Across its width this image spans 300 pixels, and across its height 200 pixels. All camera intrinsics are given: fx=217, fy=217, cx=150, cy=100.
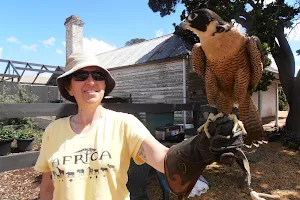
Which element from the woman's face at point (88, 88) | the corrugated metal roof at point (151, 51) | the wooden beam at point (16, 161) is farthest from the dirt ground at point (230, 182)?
the corrugated metal roof at point (151, 51)

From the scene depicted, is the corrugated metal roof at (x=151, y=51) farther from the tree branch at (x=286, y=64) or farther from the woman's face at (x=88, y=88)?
the woman's face at (x=88, y=88)

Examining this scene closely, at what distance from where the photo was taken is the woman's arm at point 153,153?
98 centimetres

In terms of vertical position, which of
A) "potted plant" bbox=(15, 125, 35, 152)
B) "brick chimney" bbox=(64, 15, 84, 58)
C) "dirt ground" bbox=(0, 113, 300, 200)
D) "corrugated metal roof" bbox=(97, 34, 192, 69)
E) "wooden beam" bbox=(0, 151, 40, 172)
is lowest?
"dirt ground" bbox=(0, 113, 300, 200)

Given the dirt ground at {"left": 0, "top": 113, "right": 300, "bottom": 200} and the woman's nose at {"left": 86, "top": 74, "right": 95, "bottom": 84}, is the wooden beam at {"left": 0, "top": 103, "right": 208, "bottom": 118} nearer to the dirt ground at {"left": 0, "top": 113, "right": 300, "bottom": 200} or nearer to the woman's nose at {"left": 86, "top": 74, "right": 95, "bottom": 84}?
the woman's nose at {"left": 86, "top": 74, "right": 95, "bottom": 84}

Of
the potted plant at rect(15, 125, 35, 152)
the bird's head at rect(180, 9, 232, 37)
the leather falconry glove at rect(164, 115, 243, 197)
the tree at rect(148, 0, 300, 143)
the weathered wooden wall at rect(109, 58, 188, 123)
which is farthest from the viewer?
the weathered wooden wall at rect(109, 58, 188, 123)

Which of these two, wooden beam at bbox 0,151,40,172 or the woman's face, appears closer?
the woman's face

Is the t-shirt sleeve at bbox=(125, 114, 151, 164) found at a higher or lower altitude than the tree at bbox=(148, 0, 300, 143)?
lower

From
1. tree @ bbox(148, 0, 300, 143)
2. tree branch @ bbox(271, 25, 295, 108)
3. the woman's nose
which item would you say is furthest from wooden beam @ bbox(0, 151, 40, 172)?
tree branch @ bbox(271, 25, 295, 108)

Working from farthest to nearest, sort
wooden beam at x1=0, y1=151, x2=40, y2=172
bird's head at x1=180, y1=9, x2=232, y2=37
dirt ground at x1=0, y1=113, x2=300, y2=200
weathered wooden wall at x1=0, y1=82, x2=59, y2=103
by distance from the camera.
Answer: weathered wooden wall at x1=0, y1=82, x2=59, y2=103 → dirt ground at x1=0, y1=113, x2=300, y2=200 → bird's head at x1=180, y1=9, x2=232, y2=37 → wooden beam at x1=0, y1=151, x2=40, y2=172

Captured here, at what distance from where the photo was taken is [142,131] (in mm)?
1066

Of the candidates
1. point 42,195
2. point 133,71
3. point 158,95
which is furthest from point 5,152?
point 133,71

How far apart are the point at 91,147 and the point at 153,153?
0.30m

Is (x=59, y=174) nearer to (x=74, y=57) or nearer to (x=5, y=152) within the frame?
(x=74, y=57)

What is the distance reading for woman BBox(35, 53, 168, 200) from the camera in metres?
0.99
